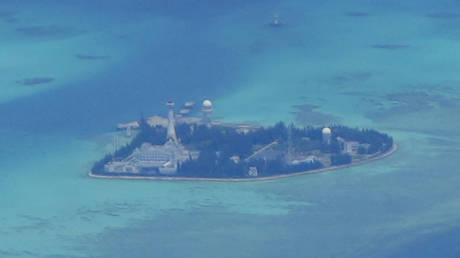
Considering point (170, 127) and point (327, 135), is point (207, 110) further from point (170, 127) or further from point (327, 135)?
point (327, 135)

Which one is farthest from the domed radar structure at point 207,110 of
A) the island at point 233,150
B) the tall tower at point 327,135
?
the tall tower at point 327,135

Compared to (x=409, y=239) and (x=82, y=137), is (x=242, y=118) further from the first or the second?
(x=409, y=239)

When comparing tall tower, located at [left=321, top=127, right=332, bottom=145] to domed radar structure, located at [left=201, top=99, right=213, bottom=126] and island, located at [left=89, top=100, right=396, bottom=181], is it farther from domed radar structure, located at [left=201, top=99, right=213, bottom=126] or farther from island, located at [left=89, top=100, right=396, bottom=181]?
domed radar structure, located at [left=201, top=99, right=213, bottom=126]

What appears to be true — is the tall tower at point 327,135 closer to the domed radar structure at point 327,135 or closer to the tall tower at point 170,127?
the domed radar structure at point 327,135

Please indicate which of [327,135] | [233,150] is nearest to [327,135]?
[327,135]

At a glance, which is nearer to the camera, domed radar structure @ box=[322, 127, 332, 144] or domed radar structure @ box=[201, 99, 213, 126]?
domed radar structure @ box=[322, 127, 332, 144]

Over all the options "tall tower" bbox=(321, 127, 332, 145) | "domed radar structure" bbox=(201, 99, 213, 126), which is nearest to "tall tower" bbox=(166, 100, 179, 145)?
"domed radar structure" bbox=(201, 99, 213, 126)

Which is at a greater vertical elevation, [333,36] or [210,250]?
[333,36]

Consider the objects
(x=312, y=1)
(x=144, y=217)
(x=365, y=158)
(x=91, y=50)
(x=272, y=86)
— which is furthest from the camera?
(x=312, y=1)

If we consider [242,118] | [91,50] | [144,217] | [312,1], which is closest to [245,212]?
[144,217]
